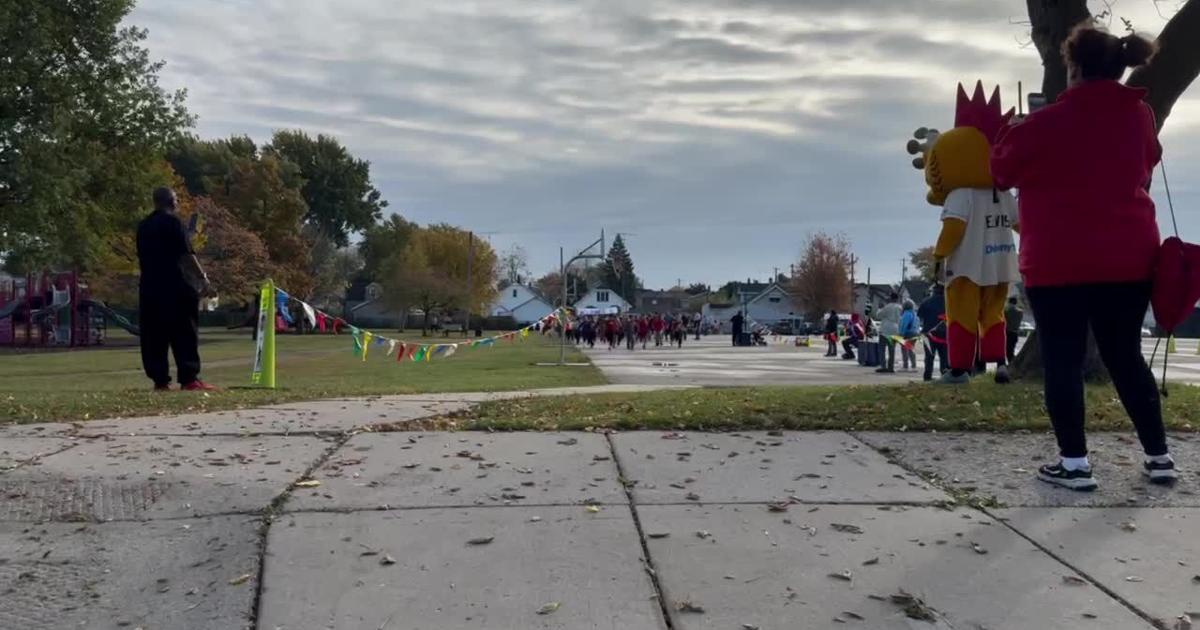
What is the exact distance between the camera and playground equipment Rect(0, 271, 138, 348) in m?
41.8

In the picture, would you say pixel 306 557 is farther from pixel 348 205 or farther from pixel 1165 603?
pixel 348 205

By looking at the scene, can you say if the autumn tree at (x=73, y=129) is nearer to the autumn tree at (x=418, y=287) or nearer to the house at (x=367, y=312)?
the autumn tree at (x=418, y=287)

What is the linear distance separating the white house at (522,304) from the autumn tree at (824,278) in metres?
43.1

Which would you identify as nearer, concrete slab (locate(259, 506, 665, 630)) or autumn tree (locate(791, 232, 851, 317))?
concrete slab (locate(259, 506, 665, 630))

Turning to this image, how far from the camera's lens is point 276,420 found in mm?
6387

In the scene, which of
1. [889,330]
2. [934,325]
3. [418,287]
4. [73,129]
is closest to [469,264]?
[418,287]

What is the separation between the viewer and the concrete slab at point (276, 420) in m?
5.90

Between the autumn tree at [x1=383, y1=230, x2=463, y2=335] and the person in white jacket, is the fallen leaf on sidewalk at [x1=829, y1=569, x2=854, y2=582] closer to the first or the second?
the person in white jacket

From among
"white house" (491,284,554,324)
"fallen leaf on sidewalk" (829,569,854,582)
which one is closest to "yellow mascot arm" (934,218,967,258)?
"fallen leaf on sidewalk" (829,569,854,582)

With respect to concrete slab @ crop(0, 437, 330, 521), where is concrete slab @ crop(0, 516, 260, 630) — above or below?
below

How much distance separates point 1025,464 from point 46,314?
45.7 m

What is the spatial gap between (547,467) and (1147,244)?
310 cm

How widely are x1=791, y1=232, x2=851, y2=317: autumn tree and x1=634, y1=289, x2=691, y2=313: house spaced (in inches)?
2170

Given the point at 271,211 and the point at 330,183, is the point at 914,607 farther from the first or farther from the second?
the point at 330,183
